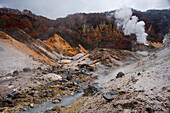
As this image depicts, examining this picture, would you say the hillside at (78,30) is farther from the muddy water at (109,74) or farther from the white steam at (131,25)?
the muddy water at (109,74)

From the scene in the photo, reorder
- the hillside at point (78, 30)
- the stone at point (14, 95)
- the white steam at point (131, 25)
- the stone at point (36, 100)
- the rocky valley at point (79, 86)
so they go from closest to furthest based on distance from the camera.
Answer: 1. the rocky valley at point (79, 86)
2. the stone at point (36, 100)
3. the stone at point (14, 95)
4. the hillside at point (78, 30)
5. the white steam at point (131, 25)

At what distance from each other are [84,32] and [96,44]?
7.57 metres

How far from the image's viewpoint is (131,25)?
4659cm

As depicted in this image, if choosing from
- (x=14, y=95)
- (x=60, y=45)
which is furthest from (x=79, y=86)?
(x=60, y=45)

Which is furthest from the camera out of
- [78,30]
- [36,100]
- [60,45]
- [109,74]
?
[78,30]

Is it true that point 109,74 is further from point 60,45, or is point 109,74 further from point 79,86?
point 60,45

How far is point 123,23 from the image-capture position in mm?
52281

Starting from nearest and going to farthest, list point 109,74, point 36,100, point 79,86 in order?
point 36,100 < point 79,86 < point 109,74

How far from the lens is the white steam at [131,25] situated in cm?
4266

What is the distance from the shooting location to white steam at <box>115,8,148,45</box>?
42656mm

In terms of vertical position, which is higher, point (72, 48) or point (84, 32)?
point (84, 32)

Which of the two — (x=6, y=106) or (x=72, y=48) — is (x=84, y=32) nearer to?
(x=72, y=48)

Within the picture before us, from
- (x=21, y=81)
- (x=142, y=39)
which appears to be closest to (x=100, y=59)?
(x=21, y=81)

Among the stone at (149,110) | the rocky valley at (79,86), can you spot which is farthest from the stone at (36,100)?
the stone at (149,110)
